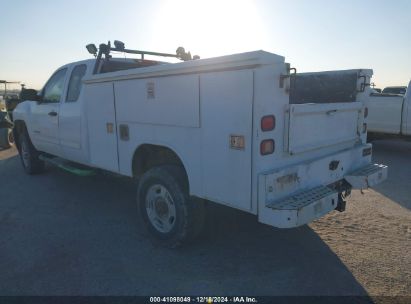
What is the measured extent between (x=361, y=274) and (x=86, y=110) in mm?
3865

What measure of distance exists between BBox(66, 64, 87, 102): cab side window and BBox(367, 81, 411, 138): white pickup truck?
23.4 feet

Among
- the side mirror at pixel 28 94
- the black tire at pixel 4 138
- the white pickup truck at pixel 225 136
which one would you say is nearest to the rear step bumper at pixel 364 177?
the white pickup truck at pixel 225 136

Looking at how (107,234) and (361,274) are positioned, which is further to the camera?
(107,234)

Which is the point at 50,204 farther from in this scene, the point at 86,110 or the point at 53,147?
the point at 86,110

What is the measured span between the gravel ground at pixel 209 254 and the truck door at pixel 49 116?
3.61ft

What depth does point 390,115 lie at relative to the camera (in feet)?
31.0

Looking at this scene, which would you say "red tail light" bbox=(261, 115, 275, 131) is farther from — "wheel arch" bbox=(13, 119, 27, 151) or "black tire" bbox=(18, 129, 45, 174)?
"wheel arch" bbox=(13, 119, 27, 151)

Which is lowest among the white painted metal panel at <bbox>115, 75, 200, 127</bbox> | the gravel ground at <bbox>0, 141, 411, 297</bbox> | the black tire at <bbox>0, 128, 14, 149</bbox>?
the gravel ground at <bbox>0, 141, 411, 297</bbox>

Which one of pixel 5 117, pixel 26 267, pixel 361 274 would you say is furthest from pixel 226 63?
pixel 5 117

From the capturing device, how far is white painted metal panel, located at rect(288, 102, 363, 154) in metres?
3.17

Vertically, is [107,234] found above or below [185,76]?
below

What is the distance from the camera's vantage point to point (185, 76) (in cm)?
332

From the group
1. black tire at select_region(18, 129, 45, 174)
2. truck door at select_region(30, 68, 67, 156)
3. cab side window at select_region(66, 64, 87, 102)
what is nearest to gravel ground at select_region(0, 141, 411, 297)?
truck door at select_region(30, 68, 67, 156)

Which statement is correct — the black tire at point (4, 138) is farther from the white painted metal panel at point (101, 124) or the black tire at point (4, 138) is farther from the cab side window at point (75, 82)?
the white painted metal panel at point (101, 124)
